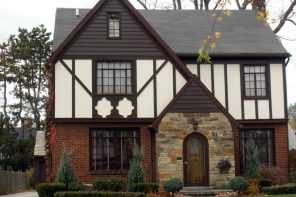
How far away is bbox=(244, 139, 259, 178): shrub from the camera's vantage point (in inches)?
1042

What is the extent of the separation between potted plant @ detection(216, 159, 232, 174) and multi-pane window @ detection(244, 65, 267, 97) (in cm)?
409

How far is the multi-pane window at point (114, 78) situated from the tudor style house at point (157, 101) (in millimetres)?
46

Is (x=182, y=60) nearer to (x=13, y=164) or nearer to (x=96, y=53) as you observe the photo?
(x=96, y=53)

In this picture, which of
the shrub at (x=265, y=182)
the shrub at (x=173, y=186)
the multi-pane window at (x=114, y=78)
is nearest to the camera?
the shrub at (x=173, y=186)

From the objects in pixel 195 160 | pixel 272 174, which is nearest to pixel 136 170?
pixel 195 160

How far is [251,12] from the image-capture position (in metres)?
32.2

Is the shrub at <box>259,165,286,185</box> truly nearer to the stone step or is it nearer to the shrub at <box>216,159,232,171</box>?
the shrub at <box>216,159,232,171</box>

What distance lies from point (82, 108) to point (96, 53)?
2.59 m

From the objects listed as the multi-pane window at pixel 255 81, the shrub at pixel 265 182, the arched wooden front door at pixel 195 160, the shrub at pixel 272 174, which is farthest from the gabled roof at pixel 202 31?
the shrub at pixel 265 182

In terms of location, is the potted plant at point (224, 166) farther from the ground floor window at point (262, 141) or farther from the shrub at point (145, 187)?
the shrub at point (145, 187)

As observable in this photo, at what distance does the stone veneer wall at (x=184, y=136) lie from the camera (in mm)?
25453

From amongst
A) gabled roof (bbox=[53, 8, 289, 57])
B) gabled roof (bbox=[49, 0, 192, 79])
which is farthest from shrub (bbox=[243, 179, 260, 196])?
gabled roof (bbox=[53, 8, 289, 57])

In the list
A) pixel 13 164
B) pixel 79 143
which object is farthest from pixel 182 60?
pixel 13 164

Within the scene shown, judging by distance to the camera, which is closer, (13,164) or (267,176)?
(267,176)
